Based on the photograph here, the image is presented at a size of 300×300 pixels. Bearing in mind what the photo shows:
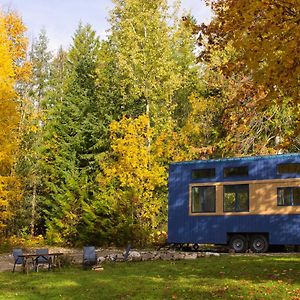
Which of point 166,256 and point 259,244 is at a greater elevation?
point 259,244

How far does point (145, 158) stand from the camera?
69.4 ft

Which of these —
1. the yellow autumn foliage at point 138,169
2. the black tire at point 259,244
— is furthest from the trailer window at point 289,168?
the yellow autumn foliage at point 138,169

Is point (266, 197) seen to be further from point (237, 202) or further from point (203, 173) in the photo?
point (203, 173)

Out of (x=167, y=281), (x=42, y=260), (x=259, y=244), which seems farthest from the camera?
(x=259, y=244)

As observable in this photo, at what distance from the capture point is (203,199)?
687 inches

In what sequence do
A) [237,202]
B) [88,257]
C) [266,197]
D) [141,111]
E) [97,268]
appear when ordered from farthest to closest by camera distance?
[141,111] < [237,202] < [266,197] < [88,257] < [97,268]

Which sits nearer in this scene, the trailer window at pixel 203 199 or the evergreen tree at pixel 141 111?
the trailer window at pixel 203 199

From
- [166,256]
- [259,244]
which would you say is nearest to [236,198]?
[259,244]

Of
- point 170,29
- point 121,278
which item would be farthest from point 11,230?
point 121,278

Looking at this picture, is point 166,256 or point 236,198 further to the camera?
point 236,198

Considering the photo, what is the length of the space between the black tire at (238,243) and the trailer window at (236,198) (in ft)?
3.04

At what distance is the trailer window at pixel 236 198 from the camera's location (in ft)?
54.9

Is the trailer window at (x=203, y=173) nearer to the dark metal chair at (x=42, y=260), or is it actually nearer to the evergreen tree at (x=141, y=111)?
the evergreen tree at (x=141, y=111)

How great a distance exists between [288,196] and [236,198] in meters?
1.72
